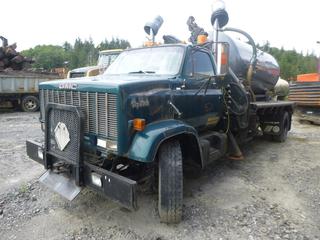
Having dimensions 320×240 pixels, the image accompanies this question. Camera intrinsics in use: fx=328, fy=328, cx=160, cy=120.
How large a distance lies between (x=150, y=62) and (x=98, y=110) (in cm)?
143

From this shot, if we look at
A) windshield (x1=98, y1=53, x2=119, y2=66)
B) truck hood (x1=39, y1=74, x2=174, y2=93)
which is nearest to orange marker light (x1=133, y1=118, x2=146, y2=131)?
truck hood (x1=39, y1=74, x2=174, y2=93)

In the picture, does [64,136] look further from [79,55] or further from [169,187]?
[79,55]

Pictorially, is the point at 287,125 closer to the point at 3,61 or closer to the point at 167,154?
the point at 167,154

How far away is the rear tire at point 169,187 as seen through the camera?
375 cm

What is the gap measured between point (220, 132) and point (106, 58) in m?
6.94

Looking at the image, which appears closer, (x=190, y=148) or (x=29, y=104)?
(x=190, y=148)

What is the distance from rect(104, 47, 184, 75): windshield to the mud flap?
1.77 metres

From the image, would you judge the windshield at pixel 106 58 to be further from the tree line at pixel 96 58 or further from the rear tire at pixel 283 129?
the tree line at pixel 96 58

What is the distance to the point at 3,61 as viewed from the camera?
1614 centimetres

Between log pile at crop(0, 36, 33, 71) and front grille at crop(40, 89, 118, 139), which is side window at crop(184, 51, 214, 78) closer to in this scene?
front grille at crop(40, 89, 118, 139)

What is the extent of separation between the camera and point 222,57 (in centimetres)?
497

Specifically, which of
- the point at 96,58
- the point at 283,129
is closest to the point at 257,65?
the point at 283,129

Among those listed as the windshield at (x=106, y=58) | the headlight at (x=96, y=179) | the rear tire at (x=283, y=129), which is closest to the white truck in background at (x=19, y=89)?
the windshield at (x=106, y=58)

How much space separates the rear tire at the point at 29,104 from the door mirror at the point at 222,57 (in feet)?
39.4
